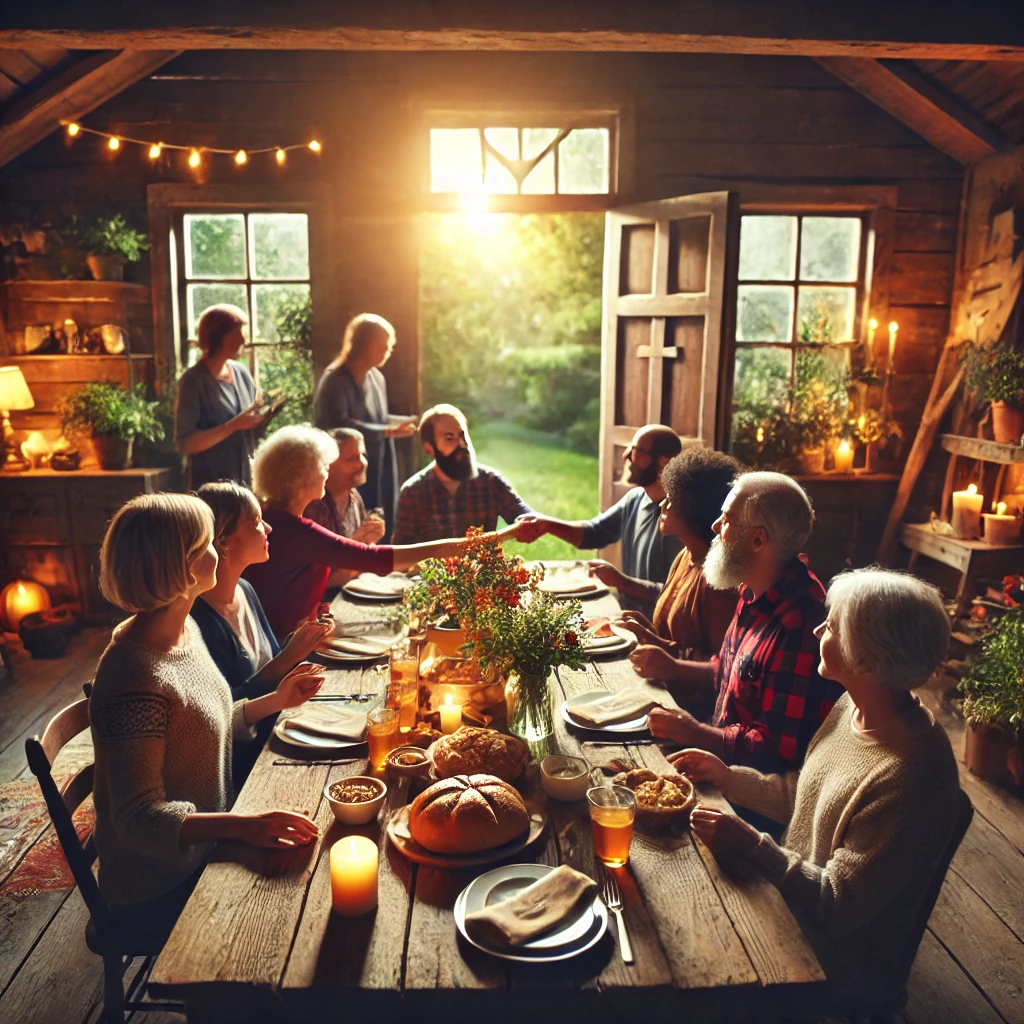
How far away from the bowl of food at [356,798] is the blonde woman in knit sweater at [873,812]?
0.58 meters

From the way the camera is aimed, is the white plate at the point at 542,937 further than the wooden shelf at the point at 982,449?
No

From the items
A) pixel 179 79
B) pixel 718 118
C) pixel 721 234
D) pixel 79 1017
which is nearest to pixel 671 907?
pixel 79 1017

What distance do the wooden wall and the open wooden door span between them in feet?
1.22

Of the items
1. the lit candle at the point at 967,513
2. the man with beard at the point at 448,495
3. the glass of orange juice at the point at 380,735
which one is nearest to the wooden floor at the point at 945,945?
the glass of orange juice at the point at 380,735

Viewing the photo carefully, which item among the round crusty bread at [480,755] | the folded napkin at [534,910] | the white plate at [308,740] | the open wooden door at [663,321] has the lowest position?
the white plate at [308,740]

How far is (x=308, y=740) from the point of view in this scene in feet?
6.63

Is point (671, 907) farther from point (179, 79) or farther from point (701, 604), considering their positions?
point (179, 79)

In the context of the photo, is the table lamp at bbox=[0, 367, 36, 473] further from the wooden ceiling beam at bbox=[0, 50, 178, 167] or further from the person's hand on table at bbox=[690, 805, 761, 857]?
the person's hand on table at bbox=[690, 805, 761, 857]

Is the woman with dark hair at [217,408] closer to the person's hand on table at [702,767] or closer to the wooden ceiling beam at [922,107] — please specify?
the person's hand on table at [702,767]

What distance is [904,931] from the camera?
1593mm

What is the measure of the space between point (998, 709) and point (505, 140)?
373 cm

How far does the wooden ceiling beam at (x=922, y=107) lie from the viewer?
4.73 metres

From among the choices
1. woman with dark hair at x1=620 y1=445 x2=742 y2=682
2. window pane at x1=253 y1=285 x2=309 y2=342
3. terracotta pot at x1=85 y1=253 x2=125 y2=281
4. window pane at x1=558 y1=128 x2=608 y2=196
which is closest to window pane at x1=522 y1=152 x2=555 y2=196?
window pane at x1=558 y1=128 x2=608 y2=196

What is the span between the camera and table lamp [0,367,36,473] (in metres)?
4.84
